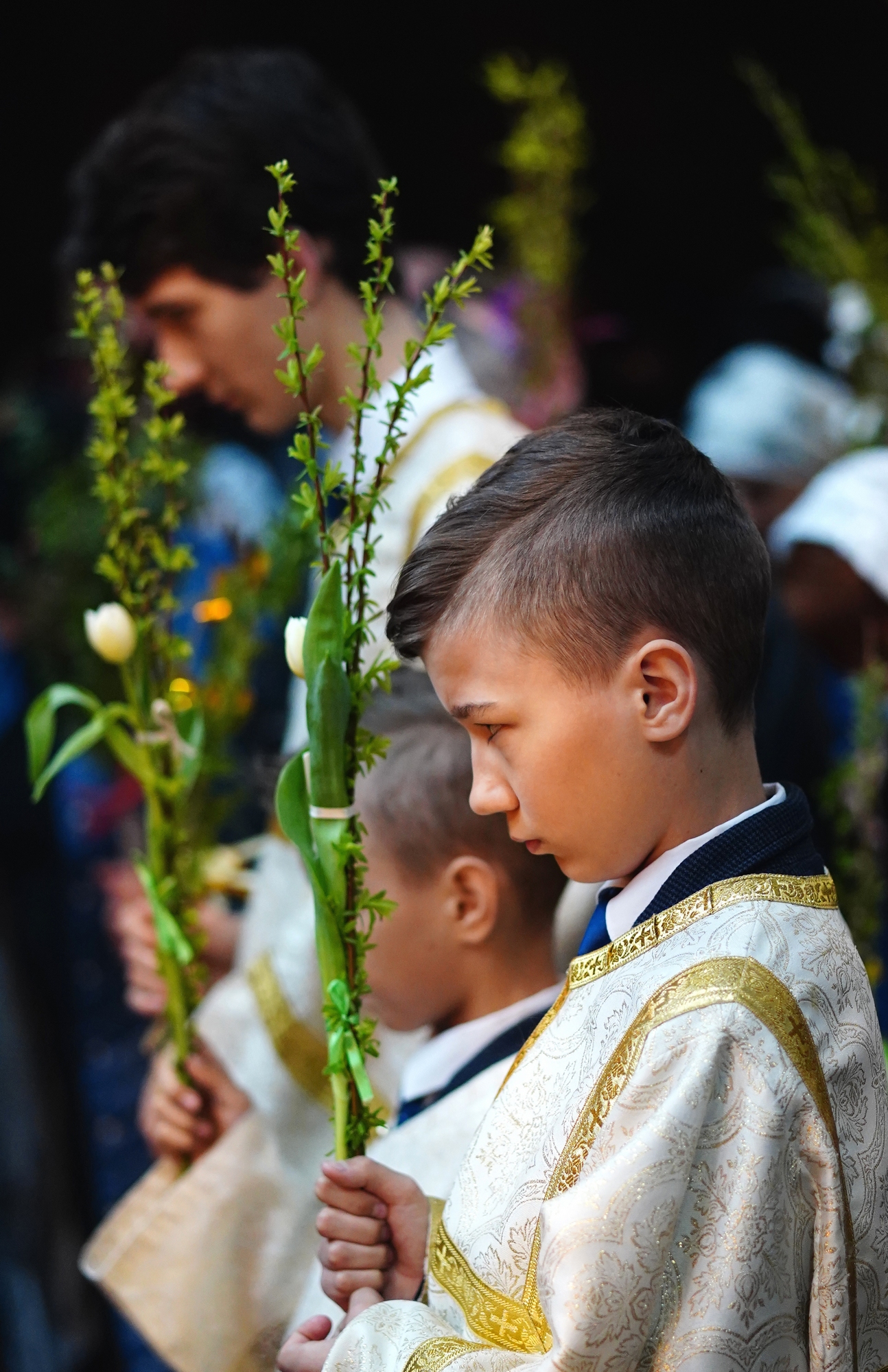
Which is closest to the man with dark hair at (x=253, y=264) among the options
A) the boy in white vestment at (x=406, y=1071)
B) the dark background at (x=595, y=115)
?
the boy in white vestment at (x=406, y=1071)

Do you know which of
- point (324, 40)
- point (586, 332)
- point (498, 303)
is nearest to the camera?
point (498, 303)

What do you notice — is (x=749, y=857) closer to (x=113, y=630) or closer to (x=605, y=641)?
(x=605, y=641)

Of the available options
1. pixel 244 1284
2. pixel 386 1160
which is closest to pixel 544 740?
pixel 386 1160

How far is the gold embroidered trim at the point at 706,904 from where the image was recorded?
1.09 m

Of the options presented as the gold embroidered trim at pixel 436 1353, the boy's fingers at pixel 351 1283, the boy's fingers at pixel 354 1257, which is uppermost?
the boy's fingers at pixel 354 1257

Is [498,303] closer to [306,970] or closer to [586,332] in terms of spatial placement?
[586,332]

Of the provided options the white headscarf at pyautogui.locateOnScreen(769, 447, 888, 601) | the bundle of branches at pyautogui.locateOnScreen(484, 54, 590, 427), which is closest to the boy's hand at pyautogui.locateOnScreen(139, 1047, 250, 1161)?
the white headscarf at pyautogui.locateOnScreen(769, 447, 888, 601)

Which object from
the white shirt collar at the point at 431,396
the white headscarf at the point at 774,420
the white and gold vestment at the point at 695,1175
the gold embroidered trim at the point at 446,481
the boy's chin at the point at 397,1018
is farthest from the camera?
the white headscarf at the point at 774,420

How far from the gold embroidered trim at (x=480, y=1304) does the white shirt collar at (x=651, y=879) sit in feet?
0.93

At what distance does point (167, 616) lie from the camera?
188cm

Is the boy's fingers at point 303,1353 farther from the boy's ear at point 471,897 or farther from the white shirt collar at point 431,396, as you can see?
the white shirt collar at point 431,396

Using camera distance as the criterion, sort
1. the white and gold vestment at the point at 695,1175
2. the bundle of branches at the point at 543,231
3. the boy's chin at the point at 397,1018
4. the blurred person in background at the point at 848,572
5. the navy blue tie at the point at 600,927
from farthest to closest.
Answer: the bundle of branches at the point at 543,231
the blurred person in background at the point at 848,572
the boy's chin at the point at 397,1018
the navy blue tie at the point at 600,927
the white and gold vestment at the point at 695,1175

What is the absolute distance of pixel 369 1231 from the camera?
1.28 metres

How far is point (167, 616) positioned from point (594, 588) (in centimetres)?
89
